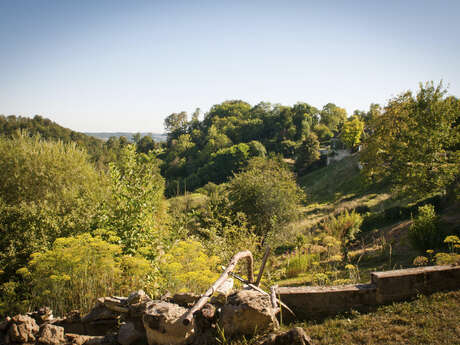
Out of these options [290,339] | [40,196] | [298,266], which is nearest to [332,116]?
[298,266]

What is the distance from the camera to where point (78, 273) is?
4.47 meters

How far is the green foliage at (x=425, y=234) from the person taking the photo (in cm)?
743

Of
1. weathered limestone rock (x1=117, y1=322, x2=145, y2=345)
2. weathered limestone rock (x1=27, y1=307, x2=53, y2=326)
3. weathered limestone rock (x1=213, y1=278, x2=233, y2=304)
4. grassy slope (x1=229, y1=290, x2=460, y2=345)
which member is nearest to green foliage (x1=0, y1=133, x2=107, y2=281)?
weathered limestone rock (x1=27, y1=307, x2=53, y2=326)

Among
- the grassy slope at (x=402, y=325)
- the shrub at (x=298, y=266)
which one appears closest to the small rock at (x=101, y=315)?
the grassy slope at (x=402, y=325)

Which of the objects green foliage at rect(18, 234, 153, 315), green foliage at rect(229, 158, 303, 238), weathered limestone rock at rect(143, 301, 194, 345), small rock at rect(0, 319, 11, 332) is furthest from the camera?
green foliage at rect(229, 158, 303, 238)

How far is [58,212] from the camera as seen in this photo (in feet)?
26.6

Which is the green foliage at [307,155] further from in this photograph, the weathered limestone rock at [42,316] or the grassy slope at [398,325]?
the weathered limestone rock at [42,316]

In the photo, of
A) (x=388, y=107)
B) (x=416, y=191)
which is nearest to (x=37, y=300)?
(x=416, y=191)

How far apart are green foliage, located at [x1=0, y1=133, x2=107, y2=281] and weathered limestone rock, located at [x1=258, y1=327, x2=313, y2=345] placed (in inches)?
224

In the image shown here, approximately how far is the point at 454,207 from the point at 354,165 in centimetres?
2326

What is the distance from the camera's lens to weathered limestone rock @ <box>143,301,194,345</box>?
2.91m

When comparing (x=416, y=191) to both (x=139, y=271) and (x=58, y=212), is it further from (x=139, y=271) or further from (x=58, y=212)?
(x=58, y=212)

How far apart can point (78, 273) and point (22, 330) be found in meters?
1.22

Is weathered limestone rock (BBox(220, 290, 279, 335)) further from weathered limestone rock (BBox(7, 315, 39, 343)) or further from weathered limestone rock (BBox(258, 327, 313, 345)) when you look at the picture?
weathered limestone rock (BBox(7, 315, 39, 343))
